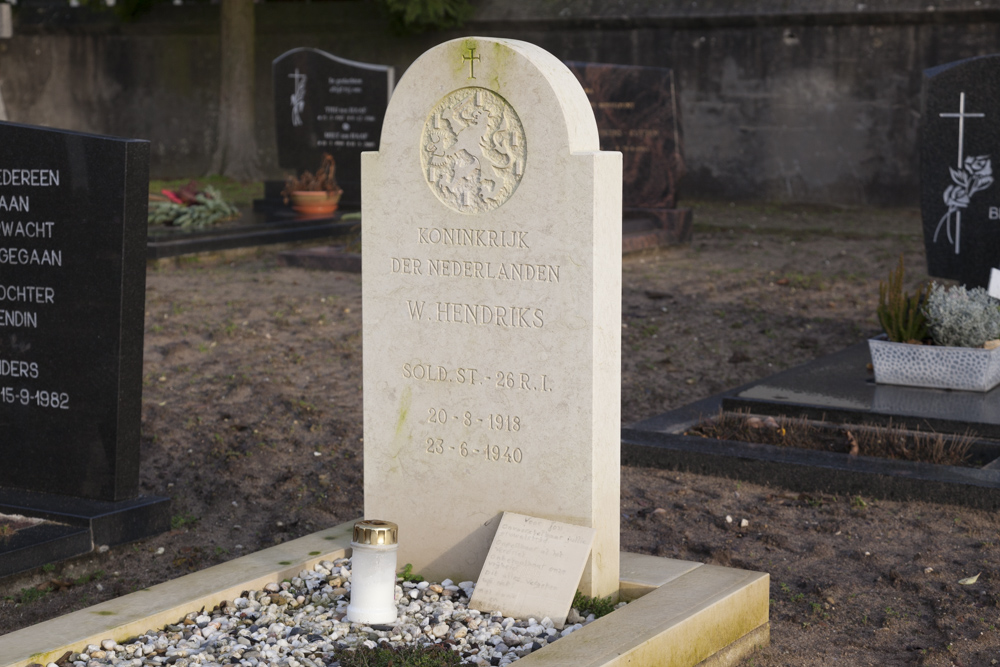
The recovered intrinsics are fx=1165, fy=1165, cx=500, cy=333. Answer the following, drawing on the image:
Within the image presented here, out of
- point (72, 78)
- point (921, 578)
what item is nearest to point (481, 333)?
point (921, 578)

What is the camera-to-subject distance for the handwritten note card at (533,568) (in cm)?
345

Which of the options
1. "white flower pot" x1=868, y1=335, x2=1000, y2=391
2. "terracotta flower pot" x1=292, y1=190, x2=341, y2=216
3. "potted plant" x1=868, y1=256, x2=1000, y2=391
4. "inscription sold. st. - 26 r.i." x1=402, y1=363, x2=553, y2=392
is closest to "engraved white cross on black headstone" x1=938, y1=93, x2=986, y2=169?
"potted plant" x1=868, y1=256, x2=1000, y2=391

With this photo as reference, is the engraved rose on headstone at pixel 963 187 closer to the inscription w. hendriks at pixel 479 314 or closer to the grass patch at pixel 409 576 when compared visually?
the inscription w. hendriks at pixel 479 314

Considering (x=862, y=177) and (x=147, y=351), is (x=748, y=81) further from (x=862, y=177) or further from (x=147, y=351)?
(x=147, y=351)

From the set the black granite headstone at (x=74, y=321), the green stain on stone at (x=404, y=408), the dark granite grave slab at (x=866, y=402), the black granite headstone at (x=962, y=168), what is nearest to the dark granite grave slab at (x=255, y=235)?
the black granite headstone at (x=74, y=321)

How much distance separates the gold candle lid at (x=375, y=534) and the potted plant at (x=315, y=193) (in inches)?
405

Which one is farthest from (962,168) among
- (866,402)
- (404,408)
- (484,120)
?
(404,408)

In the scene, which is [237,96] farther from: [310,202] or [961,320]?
[961,320]

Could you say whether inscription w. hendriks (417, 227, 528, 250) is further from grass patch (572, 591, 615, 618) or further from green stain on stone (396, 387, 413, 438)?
grass patch (572, 591, 615, 618)

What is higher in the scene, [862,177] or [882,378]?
[862,177]

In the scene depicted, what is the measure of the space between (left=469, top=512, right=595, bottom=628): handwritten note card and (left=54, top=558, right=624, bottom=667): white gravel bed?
0.14ft

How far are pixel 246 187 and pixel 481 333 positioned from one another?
1582 centimetres

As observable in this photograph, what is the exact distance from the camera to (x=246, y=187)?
61.6 ft

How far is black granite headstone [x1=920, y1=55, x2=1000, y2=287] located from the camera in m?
7.33
